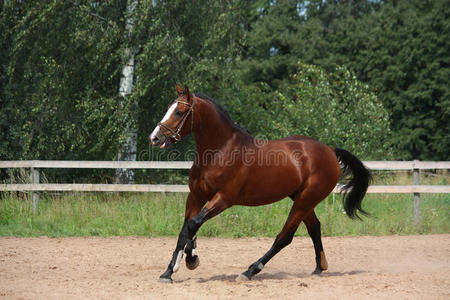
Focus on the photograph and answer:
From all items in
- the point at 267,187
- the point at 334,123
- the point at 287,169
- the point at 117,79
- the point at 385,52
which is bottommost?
the point at 267,187

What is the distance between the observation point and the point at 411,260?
6852 millimetres

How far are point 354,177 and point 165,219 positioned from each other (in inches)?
153

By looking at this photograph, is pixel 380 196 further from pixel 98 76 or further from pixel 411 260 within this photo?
pixel 98 76

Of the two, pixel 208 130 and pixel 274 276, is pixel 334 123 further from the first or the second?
pixel 208 130

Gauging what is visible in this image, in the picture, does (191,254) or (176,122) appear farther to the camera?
(191,254)

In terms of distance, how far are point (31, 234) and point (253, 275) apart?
487 centimetres

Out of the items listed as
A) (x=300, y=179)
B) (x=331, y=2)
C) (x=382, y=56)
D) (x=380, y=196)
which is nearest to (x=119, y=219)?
(x=300, y=179)

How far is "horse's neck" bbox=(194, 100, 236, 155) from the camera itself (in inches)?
213

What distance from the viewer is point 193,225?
5234mm

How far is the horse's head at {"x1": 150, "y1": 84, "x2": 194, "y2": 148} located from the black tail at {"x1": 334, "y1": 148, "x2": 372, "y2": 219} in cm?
223

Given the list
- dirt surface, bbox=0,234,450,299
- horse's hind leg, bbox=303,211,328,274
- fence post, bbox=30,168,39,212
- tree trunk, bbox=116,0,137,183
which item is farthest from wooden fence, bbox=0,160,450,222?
horse's hind leg, bbox=303,211,328,274

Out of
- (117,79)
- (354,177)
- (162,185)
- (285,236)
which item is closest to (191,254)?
(285,236)

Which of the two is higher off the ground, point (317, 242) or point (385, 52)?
point (385, 52)

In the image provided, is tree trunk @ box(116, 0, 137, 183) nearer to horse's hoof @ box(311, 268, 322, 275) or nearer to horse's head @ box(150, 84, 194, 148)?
horse's head @ box(150, 84, 194, 148)
